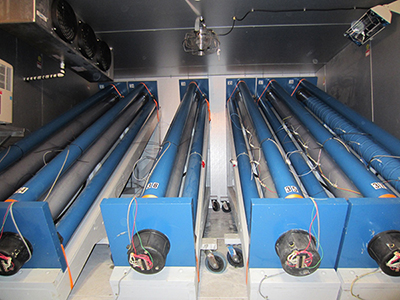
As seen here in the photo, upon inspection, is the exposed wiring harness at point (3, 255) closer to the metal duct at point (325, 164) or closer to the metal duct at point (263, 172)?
the metal duct at point (263, 172)

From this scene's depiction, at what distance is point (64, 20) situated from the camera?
4.85ft

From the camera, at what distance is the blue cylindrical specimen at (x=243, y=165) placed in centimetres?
141

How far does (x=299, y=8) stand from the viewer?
1.52 metres

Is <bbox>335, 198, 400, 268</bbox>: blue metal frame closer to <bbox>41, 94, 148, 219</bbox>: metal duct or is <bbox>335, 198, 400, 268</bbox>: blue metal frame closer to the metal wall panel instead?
<bbox>41, 94, 148, 219</bbox>: metal duct

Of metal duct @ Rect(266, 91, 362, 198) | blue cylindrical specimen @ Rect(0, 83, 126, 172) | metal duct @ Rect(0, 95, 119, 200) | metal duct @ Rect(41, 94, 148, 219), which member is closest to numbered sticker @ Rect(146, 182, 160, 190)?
metal duct @ Rect(41, 94, 148, 219)

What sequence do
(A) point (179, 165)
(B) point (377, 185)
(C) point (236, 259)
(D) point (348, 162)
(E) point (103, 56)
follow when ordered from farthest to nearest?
(E) point (103, 56) → (A) point (179, 165) → (C) point (236, 259) → (D) point (348, 162) → (B) point (377, 185)

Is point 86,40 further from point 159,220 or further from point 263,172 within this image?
point 263,172

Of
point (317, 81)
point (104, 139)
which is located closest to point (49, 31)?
point (104, 139)

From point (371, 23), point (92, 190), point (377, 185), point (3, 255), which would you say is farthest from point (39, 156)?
point (371, 23)

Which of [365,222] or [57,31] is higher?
[57,31]

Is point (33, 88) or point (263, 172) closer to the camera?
point (263, 172)

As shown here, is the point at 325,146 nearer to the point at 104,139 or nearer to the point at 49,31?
the point at 104,139

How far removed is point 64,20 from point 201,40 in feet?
3.37

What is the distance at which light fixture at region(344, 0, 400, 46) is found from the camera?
56.9 inches
